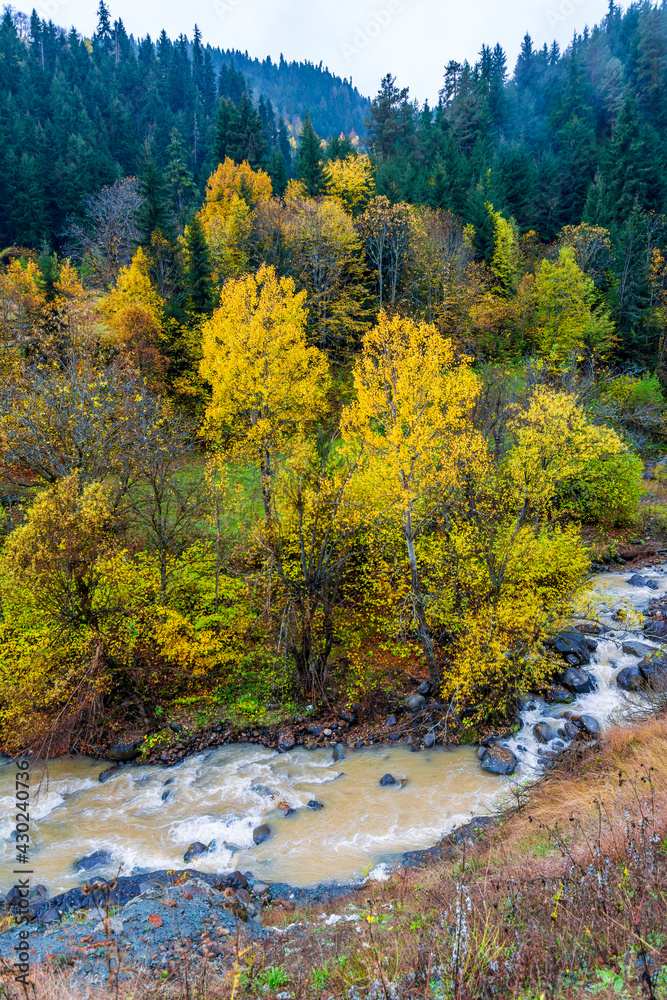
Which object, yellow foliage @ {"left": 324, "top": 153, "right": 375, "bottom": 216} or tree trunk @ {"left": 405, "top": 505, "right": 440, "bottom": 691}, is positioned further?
yellow foliage @ {"left": 324, "top": 153, "right": 375, "bottom": 216}

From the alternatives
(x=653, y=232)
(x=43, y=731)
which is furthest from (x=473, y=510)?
(x=653, y=232)

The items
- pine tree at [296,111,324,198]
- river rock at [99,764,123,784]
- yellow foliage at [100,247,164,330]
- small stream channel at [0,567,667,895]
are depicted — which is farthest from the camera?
pine tree at [296,111,324,198]

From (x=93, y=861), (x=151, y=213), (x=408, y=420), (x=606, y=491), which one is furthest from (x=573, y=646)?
(x=151, y=213)

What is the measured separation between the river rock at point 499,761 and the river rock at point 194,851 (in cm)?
648

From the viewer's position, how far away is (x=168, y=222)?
1372 inches

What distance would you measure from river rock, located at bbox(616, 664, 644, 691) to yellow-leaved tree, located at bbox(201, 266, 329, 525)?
1265 centimetres

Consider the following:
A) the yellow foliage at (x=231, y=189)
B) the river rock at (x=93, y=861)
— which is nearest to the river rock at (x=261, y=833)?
the river rock at (x=93, y=861)

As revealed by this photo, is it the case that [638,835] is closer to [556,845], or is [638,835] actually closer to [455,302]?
[556,845]

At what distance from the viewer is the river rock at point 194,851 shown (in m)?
9.73

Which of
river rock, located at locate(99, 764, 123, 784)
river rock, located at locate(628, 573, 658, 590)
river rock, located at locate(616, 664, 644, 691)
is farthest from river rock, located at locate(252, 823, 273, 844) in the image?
river rock, located at locate(628, 573, 658, 590)

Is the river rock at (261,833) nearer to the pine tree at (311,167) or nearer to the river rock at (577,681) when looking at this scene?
the river rock at (577,681)

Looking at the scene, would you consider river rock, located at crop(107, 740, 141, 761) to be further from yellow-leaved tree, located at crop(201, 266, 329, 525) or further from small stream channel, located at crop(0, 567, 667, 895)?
yellow-leaved tree, located at crop(201, 266, 329, 525)

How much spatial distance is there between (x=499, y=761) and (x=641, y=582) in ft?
36.2

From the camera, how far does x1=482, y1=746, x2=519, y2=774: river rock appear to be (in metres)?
11.4
